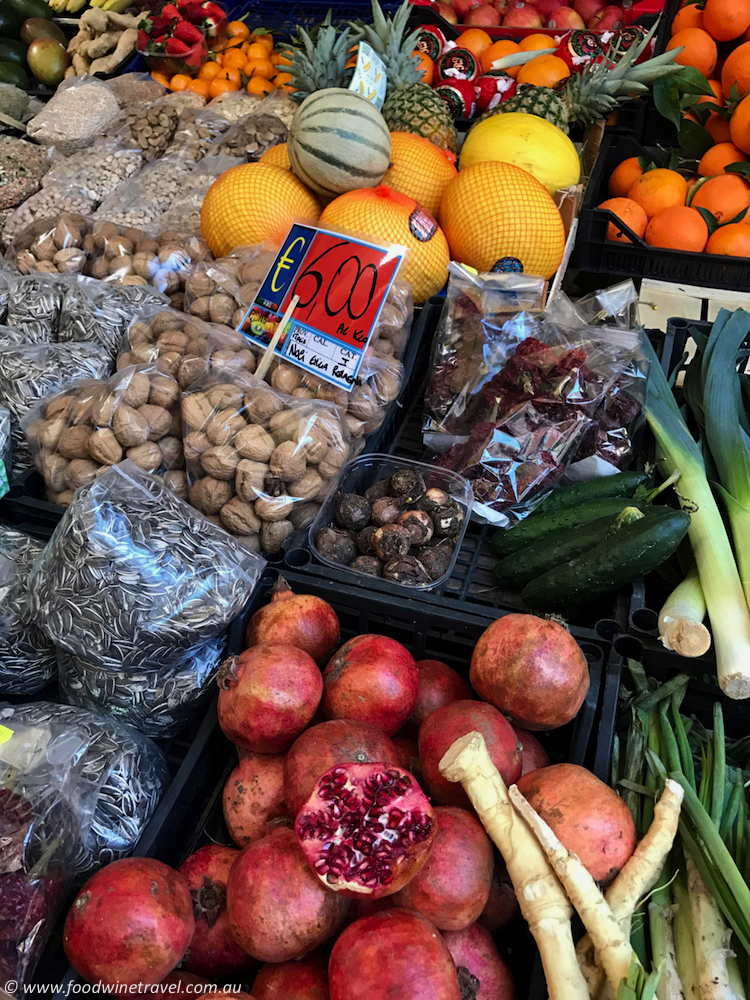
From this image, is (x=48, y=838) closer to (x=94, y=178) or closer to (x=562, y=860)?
(x=562, y=860)

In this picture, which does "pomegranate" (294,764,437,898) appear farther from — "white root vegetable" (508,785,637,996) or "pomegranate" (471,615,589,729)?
"pomegranate" (471,615,589,729)

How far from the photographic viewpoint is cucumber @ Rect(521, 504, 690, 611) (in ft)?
4.22

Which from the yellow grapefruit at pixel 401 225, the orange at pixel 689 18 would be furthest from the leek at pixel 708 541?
the orange at pixel 689 18

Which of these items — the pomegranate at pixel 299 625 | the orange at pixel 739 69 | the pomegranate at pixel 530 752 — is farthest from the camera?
the orange at pixel 739 69

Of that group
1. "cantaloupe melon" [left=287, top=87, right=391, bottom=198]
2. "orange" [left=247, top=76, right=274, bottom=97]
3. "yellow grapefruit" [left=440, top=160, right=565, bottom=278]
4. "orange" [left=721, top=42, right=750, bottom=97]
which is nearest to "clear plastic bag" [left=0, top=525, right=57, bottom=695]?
"cantaloupe melon" [left=287, top=87, right=391, bottom=198]

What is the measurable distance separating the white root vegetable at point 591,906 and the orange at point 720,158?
2588mm

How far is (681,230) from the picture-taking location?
92.4 inches

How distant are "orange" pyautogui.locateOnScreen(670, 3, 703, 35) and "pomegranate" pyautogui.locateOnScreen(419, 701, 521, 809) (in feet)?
10.2

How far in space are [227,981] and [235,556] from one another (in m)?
0.66

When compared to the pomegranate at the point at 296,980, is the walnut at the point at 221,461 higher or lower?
higher

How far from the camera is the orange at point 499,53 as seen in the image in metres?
3.01

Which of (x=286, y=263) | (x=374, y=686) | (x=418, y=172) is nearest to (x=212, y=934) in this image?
(x=374, y=686)

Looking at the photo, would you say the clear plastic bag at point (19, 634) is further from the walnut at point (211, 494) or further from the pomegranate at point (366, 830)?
the pomegranate at point (366, 830)

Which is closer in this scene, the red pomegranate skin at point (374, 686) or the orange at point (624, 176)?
the red pomegranate skin at point (374, 686)
